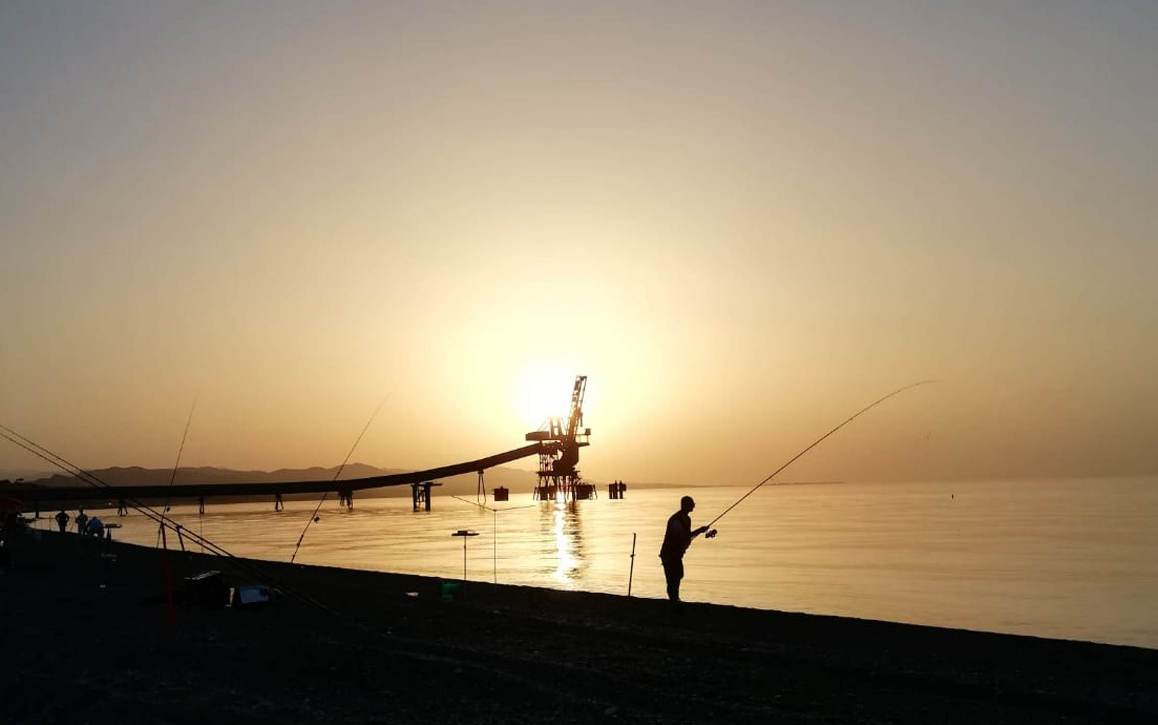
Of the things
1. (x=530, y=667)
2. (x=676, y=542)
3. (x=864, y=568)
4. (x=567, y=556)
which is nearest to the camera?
(x=530, y=667)

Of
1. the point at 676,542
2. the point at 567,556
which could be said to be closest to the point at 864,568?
the point at 567,556

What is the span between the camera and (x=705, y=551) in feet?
203

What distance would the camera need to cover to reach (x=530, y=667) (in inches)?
516

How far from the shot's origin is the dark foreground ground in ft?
35.4

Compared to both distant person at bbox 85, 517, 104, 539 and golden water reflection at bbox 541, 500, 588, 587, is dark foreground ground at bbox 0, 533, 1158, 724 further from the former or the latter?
distant person at bbox 85, 517, 104, 539

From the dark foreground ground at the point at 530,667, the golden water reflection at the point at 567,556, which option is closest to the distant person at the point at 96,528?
the golden water reflection at the point at 567,556

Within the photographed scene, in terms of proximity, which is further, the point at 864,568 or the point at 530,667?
the point at 864,568

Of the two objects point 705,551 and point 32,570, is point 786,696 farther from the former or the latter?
point 705,551

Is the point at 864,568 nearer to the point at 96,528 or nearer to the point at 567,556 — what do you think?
the point at 567,556

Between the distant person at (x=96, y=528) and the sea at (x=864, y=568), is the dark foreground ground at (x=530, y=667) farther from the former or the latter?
the distant person at (x=96, y=528)

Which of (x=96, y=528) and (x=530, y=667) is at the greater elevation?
(x=96, y=528)

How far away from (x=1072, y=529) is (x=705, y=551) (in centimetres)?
4293

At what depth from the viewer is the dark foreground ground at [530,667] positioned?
425 inches

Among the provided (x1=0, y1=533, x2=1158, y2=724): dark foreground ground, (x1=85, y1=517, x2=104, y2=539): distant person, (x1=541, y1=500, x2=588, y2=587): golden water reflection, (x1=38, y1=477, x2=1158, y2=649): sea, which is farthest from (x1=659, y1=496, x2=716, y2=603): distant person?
(x1=85, y1=517, x2=104, y2=539): distant person
